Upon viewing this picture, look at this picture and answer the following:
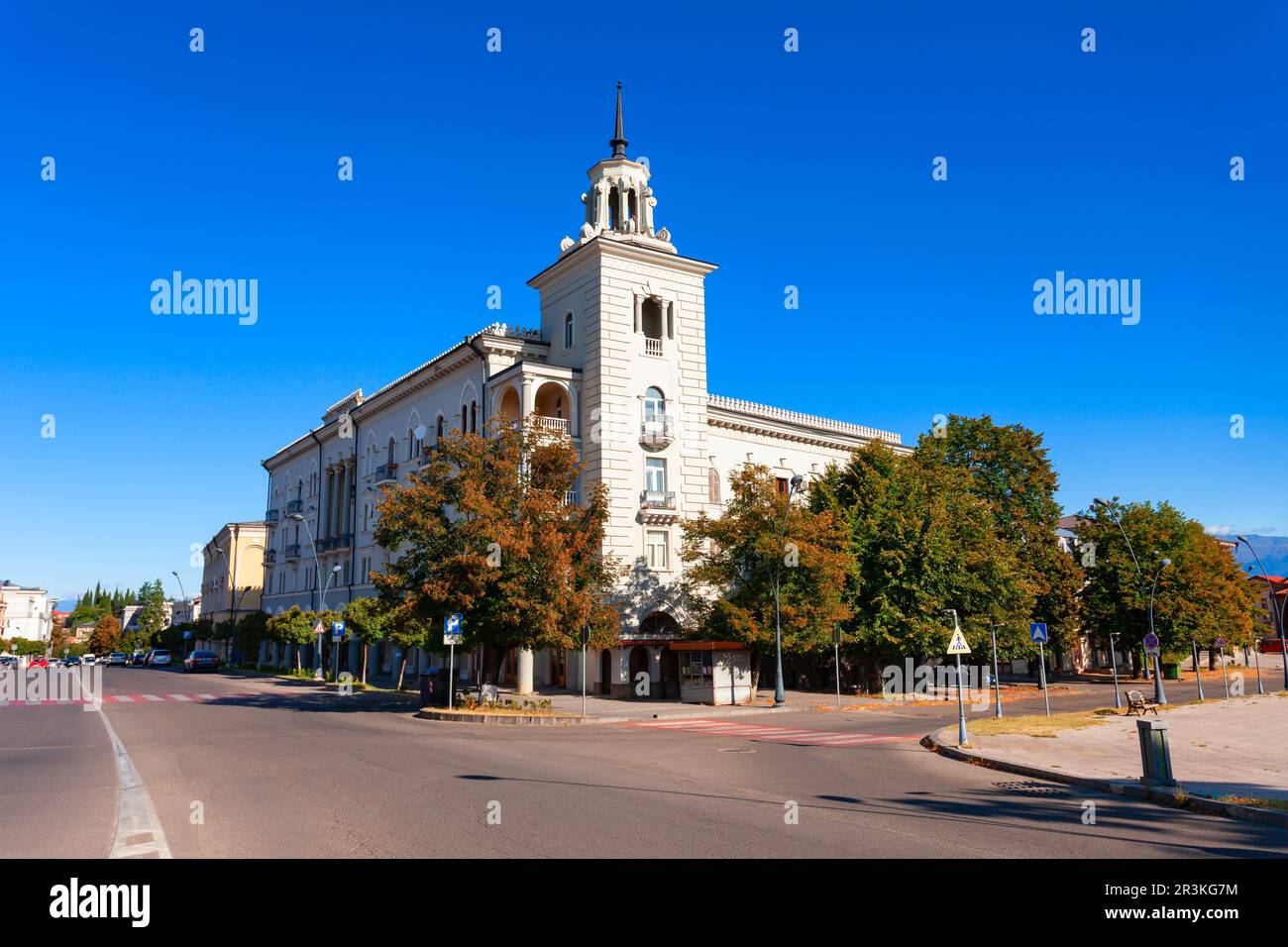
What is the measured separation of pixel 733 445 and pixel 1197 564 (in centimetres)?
2792

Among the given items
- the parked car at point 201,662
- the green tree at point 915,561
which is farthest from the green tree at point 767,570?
the parked car at point 201,662

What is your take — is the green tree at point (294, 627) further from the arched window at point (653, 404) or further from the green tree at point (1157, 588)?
the green tree at point (1157, 588)

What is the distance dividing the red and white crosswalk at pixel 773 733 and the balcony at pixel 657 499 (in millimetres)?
13733

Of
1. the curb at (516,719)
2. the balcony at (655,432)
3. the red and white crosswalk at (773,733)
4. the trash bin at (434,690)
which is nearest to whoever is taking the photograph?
the red and white crosswalk at (773,733)

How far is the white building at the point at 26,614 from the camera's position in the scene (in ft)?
534

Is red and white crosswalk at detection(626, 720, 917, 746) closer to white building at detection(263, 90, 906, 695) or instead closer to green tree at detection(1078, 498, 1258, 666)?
white building at detection(263, 90, 906, 695)

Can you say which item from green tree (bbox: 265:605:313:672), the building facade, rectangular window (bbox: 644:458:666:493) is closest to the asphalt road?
rectangular window (bbox: 644:458:666:493)

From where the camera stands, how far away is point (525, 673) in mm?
35844

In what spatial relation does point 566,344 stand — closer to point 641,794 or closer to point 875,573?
point 875,573

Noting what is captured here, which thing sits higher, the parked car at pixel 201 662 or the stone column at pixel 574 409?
the stone column at pixel 574 409

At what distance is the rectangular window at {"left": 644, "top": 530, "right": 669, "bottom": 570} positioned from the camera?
39.0m

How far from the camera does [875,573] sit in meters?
38.0

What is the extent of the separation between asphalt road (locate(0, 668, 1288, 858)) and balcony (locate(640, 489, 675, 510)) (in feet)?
62.9
